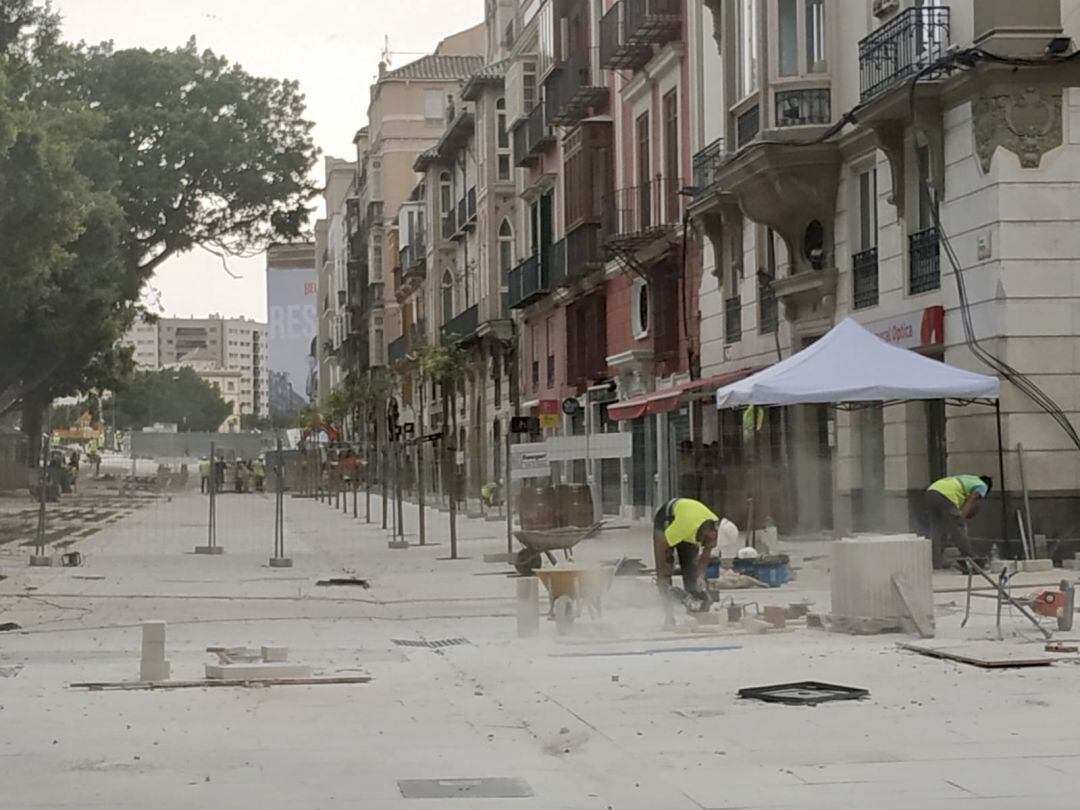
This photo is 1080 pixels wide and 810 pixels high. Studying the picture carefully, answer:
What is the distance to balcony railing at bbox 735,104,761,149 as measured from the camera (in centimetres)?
2683

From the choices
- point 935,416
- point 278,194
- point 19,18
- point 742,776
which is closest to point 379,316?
point 278,194

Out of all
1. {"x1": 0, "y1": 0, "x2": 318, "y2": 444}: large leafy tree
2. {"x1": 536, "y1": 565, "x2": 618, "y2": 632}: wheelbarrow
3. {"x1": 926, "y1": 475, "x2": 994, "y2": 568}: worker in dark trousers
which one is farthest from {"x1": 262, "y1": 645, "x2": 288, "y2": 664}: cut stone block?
{"x1": 0, "y1": 0, "x2": 318, "y2": 444}: large leafy tree

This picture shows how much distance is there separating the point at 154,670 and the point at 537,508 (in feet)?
48.1

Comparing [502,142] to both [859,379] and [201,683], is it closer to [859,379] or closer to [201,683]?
[859,379]

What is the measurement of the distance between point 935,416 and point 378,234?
226ft

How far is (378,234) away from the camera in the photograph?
9031cm

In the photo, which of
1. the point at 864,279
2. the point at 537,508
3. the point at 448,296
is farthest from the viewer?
the point at 448,296

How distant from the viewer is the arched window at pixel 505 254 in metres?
55.5

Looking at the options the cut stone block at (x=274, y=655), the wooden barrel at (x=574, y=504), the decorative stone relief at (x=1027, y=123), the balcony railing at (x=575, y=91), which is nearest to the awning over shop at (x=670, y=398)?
the wooden barrel at (x=574, y=504)

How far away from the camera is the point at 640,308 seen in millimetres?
37344

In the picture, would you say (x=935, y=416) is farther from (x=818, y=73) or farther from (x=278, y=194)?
(x=278, y=194)

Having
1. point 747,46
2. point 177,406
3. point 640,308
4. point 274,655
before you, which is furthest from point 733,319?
point 177,406

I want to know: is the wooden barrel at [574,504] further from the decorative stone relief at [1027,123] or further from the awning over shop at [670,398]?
the decorative stone relief at [1027,123]

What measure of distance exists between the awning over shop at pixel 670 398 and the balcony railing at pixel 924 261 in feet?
16.0
